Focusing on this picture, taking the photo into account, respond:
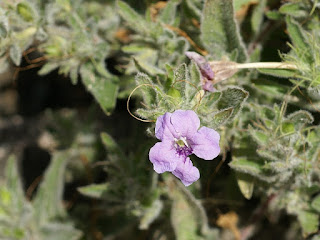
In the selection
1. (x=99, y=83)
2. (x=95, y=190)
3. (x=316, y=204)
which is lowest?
(x=95, y=190)

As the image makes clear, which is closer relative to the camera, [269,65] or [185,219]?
[269,65]

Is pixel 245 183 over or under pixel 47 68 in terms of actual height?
under

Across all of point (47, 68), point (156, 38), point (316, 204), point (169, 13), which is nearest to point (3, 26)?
point (47, 68)

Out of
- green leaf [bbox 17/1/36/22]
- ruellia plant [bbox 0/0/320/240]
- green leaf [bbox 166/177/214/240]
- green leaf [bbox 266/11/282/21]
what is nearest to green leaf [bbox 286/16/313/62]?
ruellia plant [bbox 0/0/320/240]

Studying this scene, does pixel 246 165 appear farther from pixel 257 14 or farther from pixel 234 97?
pixel 257 14

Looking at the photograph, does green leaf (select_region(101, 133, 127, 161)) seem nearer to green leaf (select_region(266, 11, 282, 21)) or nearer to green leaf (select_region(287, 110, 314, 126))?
green leaf (select_region(287, 110, 314, 126))

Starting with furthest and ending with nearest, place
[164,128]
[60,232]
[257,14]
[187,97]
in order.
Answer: [60,232] → [257,14] → [187,97] → [164,128]

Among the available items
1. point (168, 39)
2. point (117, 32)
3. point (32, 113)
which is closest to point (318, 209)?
point (168, 39)
